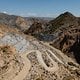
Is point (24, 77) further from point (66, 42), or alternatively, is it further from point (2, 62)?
point (66, 42)

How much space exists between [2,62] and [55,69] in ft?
46.2

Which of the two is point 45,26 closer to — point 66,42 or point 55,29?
point 55,29

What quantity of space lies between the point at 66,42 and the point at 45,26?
189 ft

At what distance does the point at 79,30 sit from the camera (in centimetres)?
12669

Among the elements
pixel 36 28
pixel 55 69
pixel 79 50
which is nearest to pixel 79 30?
pixel 79 50

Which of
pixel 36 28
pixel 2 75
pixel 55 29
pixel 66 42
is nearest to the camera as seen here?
pixel 2 75

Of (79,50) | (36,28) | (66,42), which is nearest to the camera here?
(79,50)

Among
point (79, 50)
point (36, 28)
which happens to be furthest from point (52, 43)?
point (36, 28)

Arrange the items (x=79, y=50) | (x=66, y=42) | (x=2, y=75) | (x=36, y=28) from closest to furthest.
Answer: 1. (x=2, y=75)
2. (x=79, y=50)
3. (x=66, y=42)
4. (x=36, y=28)

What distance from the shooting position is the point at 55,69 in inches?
2520

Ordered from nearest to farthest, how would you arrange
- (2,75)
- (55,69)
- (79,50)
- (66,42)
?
(2,75), (55,69), (79,50), (66,42)

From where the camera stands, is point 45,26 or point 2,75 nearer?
point 2,75

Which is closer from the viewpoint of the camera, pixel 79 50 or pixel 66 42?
pixel 79 50

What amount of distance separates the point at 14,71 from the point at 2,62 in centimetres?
330
